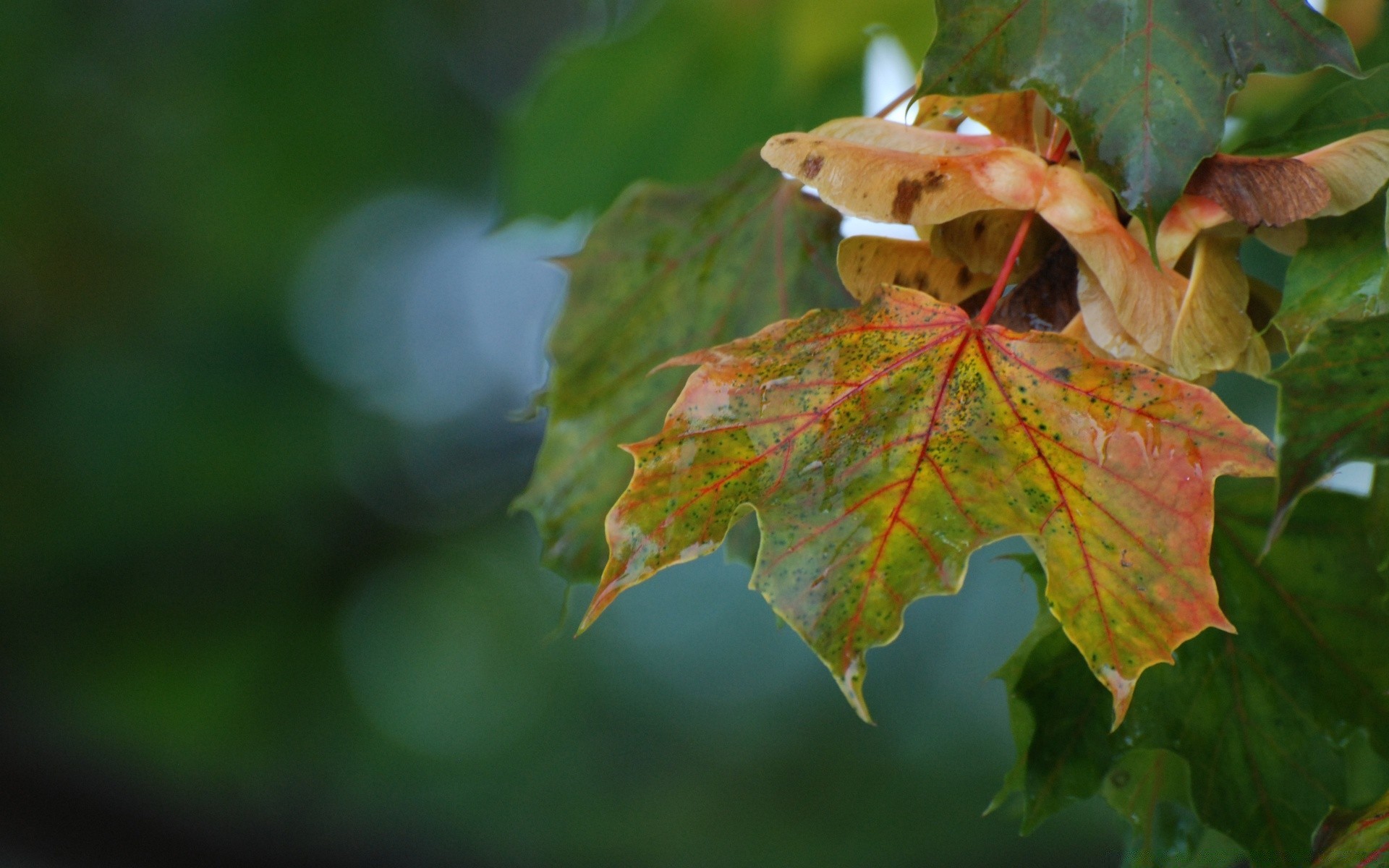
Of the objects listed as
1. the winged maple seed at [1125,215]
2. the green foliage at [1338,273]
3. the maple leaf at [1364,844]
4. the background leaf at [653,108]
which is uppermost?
the background leaf at [653,108]

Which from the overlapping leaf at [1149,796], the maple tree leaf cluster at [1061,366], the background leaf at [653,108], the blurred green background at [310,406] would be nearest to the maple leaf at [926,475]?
the maple tree leaf cluster at [1061,366]

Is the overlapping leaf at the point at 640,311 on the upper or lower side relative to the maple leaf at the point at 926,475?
upper

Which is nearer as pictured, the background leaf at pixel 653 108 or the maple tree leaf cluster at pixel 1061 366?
the maple tree leaf cluster at pixel 1061 366

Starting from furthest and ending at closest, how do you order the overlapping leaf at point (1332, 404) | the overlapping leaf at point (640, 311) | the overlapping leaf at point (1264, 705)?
the overlapping leaf at point (640, 311), the overlapping leaf at point (1264, 705), the overlapping leaf at point (1332, 404)

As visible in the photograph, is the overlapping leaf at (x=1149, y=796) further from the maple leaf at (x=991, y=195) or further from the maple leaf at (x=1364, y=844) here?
the maple leaf at (x=991, y=195)

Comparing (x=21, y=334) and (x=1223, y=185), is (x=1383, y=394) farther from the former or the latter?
(x=21, y=334)

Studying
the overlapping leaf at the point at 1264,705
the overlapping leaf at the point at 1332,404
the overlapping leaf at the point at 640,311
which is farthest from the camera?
the overlapping leaf at the point at 640,311

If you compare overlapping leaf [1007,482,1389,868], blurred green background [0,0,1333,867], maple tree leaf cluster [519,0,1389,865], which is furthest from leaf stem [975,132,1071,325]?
blurred green background [0,0,1333,867]
